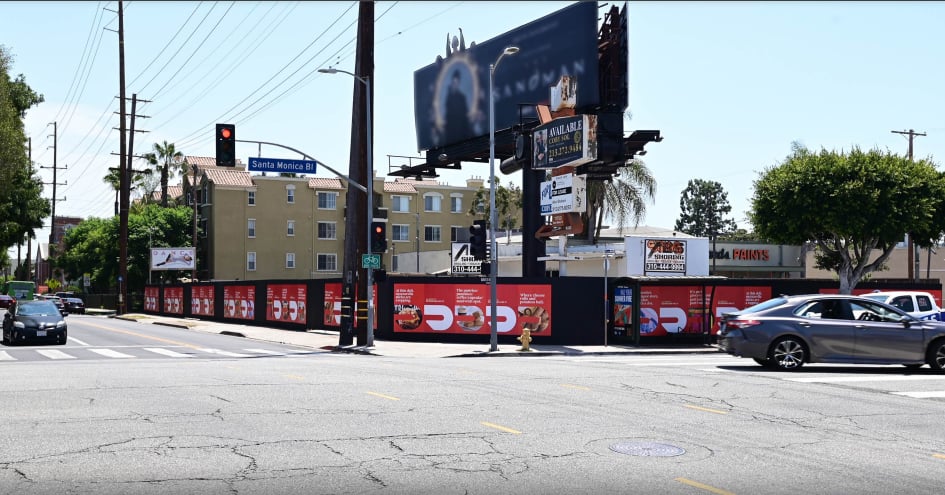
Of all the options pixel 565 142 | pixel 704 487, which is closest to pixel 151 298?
pixel 565 142

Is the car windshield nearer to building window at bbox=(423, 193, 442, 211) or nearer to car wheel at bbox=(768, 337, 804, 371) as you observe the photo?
car wheel at bbox=(768, 337, 804, 371)

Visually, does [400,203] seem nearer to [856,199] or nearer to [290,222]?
[290,222]

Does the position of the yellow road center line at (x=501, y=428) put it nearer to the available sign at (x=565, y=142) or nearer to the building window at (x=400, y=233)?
the available sign at (x=565, y=142)

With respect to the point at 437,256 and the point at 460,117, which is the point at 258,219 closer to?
the point at 437,256

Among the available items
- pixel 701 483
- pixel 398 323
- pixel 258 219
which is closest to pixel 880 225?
pixel 398 323

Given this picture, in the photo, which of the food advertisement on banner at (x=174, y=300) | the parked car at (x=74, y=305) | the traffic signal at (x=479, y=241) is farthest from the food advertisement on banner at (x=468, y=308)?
the parked car at (x=74, y=305)

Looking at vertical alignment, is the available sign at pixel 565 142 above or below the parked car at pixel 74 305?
above

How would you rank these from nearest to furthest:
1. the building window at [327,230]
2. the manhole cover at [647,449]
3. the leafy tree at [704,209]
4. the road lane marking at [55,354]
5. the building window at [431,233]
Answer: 1. the manhole cover at [647,449]
2. the road lane marking at [55,354]
3. the building window at [327,230]
4. the building window at [431,233]
5. the leafy tree at [704,209]

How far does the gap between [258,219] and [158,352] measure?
174 feet

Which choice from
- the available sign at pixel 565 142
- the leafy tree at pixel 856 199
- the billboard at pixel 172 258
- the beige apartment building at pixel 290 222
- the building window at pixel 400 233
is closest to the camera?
the available sign at pixel 565 142

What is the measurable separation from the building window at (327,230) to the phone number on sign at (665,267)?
165ft

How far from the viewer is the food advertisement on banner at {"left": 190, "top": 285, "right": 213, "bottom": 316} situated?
5709 centimetres

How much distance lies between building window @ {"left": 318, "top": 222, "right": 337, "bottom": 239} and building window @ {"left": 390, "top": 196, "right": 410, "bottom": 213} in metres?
5.75

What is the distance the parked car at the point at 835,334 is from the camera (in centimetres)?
1800
